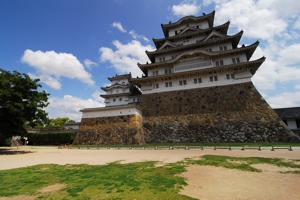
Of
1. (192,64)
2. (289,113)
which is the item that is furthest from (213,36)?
(289,113)

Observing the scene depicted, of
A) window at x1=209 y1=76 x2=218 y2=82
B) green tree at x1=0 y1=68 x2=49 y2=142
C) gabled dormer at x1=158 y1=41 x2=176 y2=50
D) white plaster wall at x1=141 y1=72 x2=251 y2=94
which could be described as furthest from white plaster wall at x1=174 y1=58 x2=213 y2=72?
green tree at x1=0 y1=68 x2=49 y2=142

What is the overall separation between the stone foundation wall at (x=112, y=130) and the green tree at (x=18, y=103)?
7.80m

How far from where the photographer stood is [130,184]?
5.82m

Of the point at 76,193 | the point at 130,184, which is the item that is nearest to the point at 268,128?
the point at 130,184

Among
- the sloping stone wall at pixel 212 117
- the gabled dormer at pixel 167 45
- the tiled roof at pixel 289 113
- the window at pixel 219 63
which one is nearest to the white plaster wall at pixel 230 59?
the window at pixel 219 63

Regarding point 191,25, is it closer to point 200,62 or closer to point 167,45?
point 167,45

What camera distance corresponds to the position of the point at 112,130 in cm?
2564

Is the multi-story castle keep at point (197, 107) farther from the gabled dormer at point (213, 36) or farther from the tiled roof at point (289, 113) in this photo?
the tiled roof at point (289, 113)

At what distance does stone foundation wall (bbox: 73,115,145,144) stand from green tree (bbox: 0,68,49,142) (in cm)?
780

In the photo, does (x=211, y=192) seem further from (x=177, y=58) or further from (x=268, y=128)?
(x=177, y=58)

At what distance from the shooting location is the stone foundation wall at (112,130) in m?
24.4

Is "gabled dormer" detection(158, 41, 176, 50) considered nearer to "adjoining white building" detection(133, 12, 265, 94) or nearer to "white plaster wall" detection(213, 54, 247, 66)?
"adjoining white building" detection(133, 12, 265, 94)

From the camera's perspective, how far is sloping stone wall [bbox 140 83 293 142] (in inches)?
825

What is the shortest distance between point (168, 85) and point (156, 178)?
23.4m
